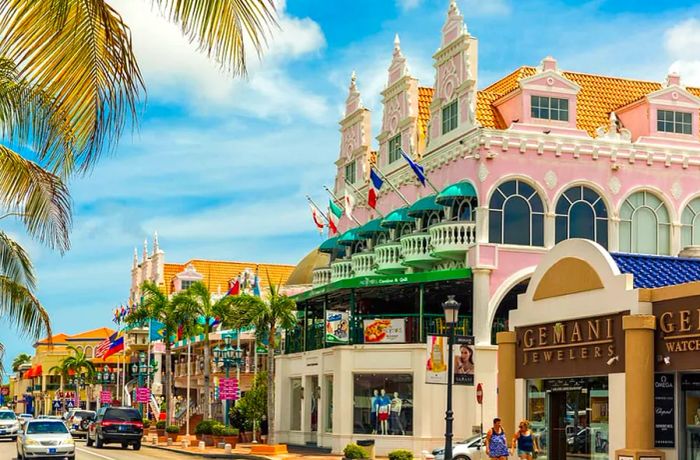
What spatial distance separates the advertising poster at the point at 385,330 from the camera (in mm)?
44031

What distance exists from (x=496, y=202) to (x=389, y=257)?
19.4 ft

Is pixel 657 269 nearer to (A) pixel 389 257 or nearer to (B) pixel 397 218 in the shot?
(A) pixel 389 257

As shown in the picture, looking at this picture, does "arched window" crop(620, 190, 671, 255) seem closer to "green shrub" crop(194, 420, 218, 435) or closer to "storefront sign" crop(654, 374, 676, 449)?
Result: "storefront sign" crop(654, 374, 676, 449)

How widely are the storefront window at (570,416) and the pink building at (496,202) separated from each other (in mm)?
11492

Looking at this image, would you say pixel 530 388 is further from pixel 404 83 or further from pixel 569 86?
pixel 404 83

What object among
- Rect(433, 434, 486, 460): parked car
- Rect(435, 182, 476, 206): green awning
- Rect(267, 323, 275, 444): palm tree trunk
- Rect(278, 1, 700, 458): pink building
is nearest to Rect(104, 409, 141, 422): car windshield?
Rect(267, 323, 275, 444): palm tree trunk

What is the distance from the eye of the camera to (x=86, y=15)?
359 inches

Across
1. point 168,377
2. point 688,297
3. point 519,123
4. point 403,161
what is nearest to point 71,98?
point 688,297

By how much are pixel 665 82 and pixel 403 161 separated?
11.5 meters

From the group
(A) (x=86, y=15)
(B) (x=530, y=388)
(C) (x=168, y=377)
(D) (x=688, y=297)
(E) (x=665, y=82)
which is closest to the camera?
(A) (x=86, y=15)

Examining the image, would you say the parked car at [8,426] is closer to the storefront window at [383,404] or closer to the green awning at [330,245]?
the green awning at [330,245]

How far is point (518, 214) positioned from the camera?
4409cm

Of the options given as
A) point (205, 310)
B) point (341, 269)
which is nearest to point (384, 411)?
→ point (341, 269)

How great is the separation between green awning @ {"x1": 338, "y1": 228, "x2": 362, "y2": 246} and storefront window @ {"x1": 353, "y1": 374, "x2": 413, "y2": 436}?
374 inches
